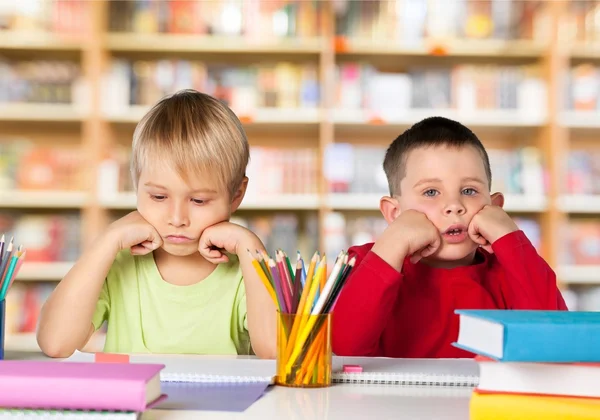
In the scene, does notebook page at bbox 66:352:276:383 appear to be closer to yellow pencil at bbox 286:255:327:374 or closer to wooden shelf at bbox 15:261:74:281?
yellow pencil at bbox 286:255:327:374

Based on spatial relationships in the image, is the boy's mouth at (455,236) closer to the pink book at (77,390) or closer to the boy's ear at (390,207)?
the boy's ear at (390,207)

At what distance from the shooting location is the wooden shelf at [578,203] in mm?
3361

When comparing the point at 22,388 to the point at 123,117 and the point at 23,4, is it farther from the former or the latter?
the point at 23,4

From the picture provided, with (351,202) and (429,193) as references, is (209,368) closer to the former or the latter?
(429,193)

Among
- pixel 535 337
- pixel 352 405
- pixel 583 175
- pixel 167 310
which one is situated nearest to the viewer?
pixel 535 337

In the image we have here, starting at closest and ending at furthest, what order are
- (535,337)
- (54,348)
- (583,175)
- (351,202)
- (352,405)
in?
1. (535,337)
2. (352,405)
3. (54,348)
4. (351,202)
5. (583,175)

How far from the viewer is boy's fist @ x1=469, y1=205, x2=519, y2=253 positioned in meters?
1.24

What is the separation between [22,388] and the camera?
596mm

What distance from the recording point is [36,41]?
11.1 feet

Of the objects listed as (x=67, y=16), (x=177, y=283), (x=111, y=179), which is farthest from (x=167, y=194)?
(x=67, y=16)

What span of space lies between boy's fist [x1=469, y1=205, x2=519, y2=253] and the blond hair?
0.40m

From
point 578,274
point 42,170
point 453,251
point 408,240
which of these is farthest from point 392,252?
point 42,170

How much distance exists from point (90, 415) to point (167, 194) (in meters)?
0.62

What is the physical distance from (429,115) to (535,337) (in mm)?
2879
